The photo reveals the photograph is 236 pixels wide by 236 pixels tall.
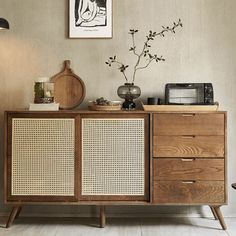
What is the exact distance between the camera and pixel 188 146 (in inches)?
129

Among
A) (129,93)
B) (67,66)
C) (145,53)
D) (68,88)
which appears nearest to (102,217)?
(129,93)

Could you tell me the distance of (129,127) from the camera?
10.8 feet

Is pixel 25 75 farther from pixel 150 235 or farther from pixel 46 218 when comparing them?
pixel 150 235

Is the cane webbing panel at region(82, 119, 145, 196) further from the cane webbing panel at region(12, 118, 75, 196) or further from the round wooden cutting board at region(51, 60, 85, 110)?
the round wooden cutting board at region(51, 60, 85, 110)

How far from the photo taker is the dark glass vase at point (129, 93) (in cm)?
345

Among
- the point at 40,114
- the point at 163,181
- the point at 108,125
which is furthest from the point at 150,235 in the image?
the point at 40,114

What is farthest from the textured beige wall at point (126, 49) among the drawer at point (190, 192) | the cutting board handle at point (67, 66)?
the drawer at point (190, 192)

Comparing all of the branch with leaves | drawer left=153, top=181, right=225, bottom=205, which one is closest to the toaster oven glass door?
the branch with leaves

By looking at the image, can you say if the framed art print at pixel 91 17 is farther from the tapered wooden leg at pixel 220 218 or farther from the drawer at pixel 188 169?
the tapered wooden leg at pixel 220 218

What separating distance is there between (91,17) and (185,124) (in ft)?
3.70

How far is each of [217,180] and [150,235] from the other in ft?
1.99

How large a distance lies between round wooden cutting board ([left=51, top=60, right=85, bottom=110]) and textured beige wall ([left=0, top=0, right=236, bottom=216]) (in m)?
0.05

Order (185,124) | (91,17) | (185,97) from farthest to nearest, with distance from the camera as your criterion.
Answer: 1. (91,17)
2. (185,97)
3. (185,124)

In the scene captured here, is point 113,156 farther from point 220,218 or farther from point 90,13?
point 90,13
